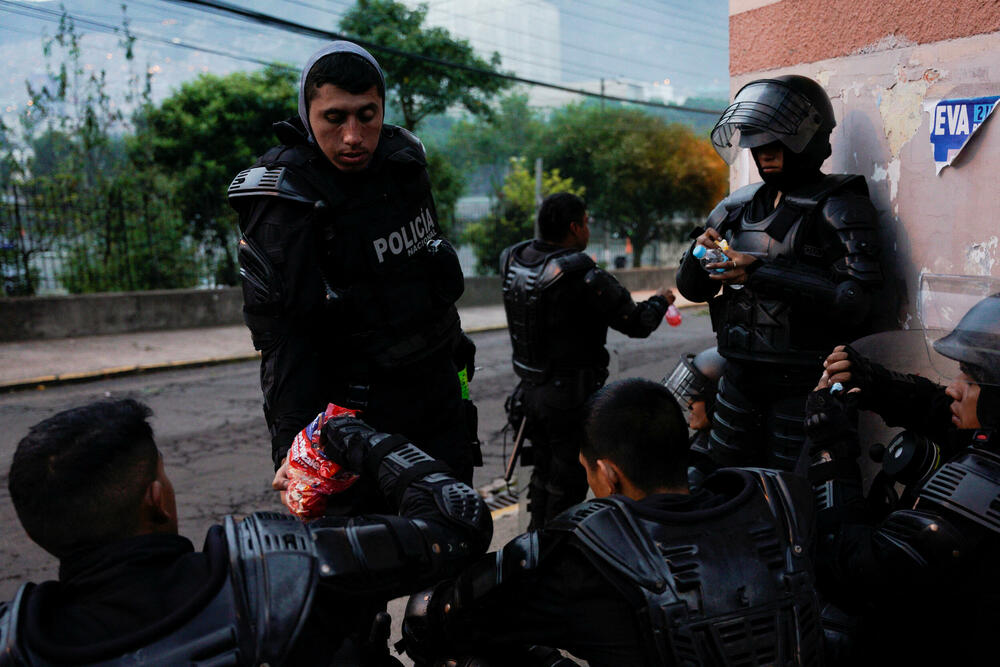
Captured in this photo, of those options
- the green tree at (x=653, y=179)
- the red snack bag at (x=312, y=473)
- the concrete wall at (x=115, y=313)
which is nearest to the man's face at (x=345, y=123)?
the red snack bag at (x=312, y=473)

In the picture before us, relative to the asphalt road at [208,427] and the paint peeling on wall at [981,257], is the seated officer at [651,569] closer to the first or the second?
the paint peeling on wall at [981,257]

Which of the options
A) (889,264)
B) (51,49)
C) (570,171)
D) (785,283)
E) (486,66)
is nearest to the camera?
(785,283)

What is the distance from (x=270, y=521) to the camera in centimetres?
143

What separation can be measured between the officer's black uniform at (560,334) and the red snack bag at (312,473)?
1.89 m

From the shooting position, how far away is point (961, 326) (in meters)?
2.12

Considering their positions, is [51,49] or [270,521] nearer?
[270,521]

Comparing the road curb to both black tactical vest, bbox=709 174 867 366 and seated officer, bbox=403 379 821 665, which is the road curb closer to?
black tactical vest, bbox=709 174 867 366

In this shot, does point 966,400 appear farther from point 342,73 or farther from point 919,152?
point 342,73

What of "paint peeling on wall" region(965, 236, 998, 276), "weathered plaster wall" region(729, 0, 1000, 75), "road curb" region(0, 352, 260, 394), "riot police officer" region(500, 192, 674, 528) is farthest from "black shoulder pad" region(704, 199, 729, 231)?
"road curb" region(0, 352, 260, 394)

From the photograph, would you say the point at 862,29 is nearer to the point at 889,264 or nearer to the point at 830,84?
the point at 830,84

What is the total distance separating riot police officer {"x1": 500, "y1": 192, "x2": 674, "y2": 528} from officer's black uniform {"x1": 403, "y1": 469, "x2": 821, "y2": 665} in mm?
2046

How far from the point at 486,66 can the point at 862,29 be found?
627 inches

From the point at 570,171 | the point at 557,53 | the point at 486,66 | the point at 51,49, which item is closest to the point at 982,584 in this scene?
the point at 51,49

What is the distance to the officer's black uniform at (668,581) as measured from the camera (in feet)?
4.91
